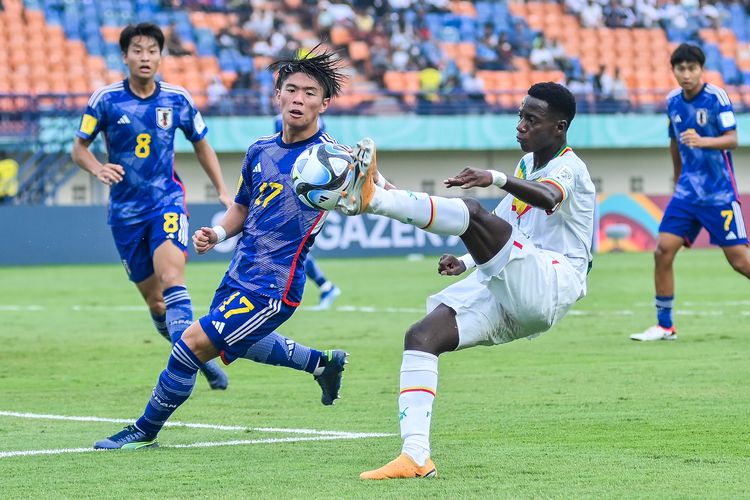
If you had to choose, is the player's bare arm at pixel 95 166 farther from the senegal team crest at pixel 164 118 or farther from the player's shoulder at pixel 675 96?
the player's shoulder at pixel 675 96

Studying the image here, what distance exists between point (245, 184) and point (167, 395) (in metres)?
1.16

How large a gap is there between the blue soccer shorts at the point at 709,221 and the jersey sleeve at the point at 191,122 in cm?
487

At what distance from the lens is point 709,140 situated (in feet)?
38.7

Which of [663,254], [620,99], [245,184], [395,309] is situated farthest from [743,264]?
[620,99]

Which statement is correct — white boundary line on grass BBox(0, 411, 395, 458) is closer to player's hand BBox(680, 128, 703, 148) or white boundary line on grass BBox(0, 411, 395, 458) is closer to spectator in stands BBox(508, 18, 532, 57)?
player's hand BBox(680, 128, 703, 148)

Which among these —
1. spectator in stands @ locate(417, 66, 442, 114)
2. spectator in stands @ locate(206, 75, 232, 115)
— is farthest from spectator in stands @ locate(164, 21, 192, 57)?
spectator in stands @ locate(417, 66, 442, 114)

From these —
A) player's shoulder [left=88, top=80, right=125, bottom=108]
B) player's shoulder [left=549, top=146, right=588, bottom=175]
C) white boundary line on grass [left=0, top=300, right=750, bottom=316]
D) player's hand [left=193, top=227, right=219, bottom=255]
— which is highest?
player's shoulder [left=88, top=80, right=125, bottom=108]

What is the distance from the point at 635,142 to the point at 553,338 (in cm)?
2478

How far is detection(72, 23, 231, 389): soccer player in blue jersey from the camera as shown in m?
9.27

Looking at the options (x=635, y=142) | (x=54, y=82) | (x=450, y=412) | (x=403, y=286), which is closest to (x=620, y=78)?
(x=635, y=142)

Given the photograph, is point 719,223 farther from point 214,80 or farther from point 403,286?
point 214,80

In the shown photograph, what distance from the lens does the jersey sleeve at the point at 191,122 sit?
9531mm

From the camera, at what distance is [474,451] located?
21.1ft

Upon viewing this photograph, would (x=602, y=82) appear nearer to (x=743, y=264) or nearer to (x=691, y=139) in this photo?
(x=743, y=264)
